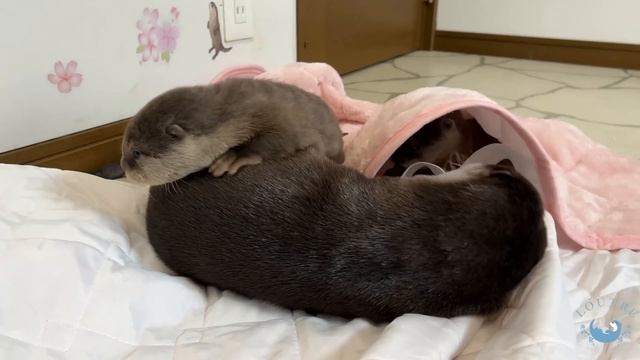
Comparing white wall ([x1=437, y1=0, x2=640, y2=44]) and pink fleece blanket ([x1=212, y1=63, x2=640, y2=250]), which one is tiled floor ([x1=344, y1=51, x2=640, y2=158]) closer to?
white wall ([x1=437, y1=0, x2=640, y2=44])

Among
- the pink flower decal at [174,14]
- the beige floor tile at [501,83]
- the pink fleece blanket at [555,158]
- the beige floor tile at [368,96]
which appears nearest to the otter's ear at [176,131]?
the pink fleece blanket at [555,158]

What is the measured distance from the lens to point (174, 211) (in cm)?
78

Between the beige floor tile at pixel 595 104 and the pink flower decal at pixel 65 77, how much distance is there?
1556 mm

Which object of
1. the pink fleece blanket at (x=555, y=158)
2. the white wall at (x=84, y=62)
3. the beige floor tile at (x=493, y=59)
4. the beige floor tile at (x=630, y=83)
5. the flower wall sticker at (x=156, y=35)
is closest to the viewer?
the pink fleece blanket at (x=555, y=158)

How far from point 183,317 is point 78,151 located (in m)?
0.68

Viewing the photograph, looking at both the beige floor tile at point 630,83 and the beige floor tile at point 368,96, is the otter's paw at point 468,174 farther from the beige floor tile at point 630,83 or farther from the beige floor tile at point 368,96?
the beige floor tile at point 630,83

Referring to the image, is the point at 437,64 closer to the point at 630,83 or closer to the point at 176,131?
the point at 630,83

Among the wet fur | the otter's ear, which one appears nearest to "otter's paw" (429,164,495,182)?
the wet fur

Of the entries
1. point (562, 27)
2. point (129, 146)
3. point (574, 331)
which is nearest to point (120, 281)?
point (129, 146)

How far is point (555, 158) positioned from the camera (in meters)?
1.28

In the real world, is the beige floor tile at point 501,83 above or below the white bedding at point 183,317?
below

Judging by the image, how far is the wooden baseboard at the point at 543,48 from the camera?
2.90 meters

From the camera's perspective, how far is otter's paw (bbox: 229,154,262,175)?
80 centimetres

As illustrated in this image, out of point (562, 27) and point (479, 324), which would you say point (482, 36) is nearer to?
point (562, 27)
